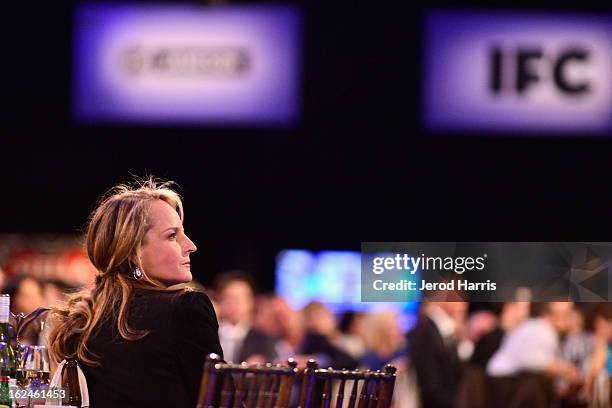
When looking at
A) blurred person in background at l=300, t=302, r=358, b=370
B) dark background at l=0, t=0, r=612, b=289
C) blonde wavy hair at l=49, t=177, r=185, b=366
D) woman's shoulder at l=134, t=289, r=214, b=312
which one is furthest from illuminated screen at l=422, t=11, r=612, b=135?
woman's shoulder at l=134, t=289, r=214, b=312

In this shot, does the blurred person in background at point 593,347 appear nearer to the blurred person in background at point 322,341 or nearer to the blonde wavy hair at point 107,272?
the blurred person in background at point 322,341

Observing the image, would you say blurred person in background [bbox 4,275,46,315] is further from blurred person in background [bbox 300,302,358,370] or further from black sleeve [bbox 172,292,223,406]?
black sleeve [bbox 172,292,223,406]

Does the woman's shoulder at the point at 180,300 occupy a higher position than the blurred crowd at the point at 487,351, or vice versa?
the woman's shoulder at the point at 180,300

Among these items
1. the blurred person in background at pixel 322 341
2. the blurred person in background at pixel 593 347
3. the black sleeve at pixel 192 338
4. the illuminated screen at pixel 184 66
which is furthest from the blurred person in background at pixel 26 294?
the blurred person in background at pixel 593 347

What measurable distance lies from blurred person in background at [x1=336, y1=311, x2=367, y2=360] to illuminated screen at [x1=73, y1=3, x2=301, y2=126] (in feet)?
7.48

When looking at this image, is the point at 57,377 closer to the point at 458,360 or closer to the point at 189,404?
the point at 189,404

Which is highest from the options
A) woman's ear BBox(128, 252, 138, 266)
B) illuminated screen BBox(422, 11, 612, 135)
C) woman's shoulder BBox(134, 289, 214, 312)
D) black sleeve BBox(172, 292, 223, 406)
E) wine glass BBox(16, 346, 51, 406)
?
illuminated screen BBox(422, 11, 612, 135)

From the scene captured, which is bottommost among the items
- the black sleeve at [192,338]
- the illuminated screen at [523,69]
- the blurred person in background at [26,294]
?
the blurred person in background at [26,294]

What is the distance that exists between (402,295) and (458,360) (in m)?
5.78

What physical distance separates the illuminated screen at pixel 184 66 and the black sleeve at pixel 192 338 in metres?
7.17

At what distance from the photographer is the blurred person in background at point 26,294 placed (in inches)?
259

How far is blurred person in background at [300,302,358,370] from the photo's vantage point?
9.25 meters

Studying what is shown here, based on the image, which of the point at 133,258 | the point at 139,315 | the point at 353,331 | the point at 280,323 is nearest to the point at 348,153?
the point at 280,323

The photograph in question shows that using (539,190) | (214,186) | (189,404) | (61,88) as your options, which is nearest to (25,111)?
(61,88)
